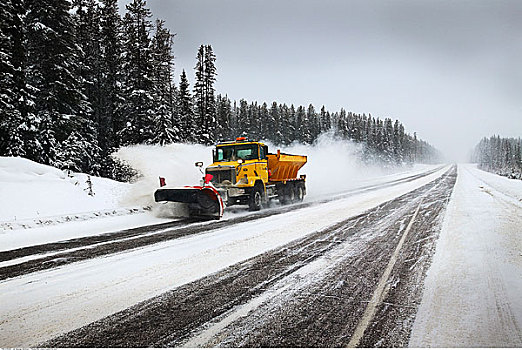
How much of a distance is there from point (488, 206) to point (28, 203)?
55.4 feet

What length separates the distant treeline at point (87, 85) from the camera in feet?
56.7

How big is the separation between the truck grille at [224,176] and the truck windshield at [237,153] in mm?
1007

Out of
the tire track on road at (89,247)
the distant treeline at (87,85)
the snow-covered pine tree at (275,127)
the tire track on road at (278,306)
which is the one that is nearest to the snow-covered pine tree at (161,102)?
the distant treeline at (87,85)

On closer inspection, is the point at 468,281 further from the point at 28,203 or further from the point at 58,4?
the point at 58,4

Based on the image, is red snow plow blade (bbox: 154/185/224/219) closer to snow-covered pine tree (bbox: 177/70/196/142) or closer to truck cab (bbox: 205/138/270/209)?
truck cab (bbox: 205/138/270/209)

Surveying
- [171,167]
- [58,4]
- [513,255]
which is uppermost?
[58,4]

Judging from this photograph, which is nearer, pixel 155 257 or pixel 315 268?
pixel 315 268

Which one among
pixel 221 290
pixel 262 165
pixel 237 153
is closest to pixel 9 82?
pixel 237 153

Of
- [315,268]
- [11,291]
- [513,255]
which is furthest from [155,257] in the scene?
[513,255]

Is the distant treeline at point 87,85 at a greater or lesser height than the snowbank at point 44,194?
greater

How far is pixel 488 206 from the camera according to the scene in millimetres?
13930

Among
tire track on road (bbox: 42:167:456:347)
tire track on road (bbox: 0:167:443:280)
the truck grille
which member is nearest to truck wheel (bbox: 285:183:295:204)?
the truck grille

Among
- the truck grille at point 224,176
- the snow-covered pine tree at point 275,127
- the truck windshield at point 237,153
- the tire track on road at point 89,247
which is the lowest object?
the tire track on road at point 89,247

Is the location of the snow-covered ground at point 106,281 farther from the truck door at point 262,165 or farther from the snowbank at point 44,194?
the truck door at point 262,165
